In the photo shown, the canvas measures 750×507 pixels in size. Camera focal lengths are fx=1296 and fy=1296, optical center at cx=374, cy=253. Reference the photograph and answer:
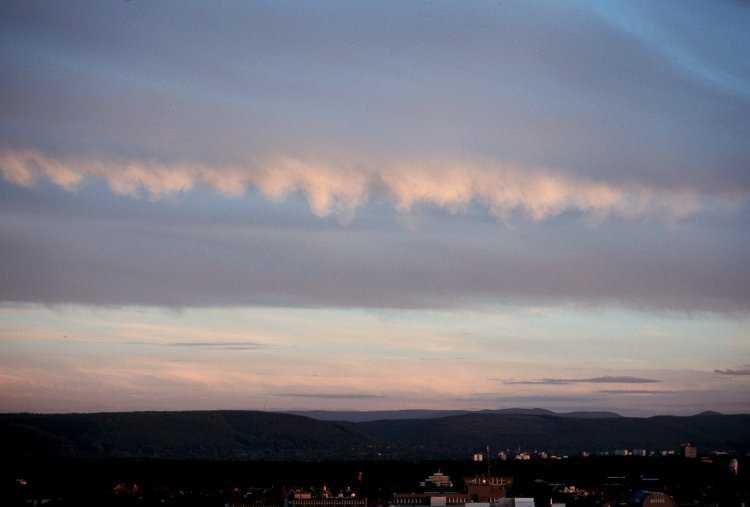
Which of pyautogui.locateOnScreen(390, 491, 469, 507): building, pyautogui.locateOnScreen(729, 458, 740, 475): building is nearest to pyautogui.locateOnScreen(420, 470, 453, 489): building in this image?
pyautogui.locateOnScreen(390, 491, 469, 507): building

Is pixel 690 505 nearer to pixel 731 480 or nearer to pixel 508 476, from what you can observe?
pixel 731 480

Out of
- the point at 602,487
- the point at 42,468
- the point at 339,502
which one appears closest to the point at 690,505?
the point at 339,502

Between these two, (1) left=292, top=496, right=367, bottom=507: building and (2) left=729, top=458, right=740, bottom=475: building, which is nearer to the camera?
(1) left=292, top=496, right=367, bottom=507: building

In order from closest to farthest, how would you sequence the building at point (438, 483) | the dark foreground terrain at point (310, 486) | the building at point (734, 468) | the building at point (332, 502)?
the building at point (332, 502)
the dark foreground terrain at point (310, 486)
the building at point (438, 483)
the building at point (734, 468)

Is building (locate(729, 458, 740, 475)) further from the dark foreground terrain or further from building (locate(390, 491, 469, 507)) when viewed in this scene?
building (locate(390, 491, 469, 507))

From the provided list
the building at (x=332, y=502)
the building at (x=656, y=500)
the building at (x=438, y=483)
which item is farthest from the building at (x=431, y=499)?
the building at (x=656, y=500)

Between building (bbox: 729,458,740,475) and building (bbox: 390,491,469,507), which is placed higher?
building (bbox: 729,458,740,475)

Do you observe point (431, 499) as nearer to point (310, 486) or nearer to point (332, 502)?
point (332, 502)

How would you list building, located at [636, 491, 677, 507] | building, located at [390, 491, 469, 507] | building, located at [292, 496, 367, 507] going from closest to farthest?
building, located at [390, 491, 469, 507] < building, located at [636, 491, 677, 507] < building, located at [292, 496, 367, 507]

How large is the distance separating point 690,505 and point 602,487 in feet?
160

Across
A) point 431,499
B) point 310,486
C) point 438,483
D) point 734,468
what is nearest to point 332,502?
point 431,499

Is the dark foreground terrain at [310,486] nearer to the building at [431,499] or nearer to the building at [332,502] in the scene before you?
the building at [332,502]

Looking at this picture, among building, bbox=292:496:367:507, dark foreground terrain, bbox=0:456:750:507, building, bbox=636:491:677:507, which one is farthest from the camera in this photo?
dark foreground terrain, bbox=0:456:750:507

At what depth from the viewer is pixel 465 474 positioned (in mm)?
189000
